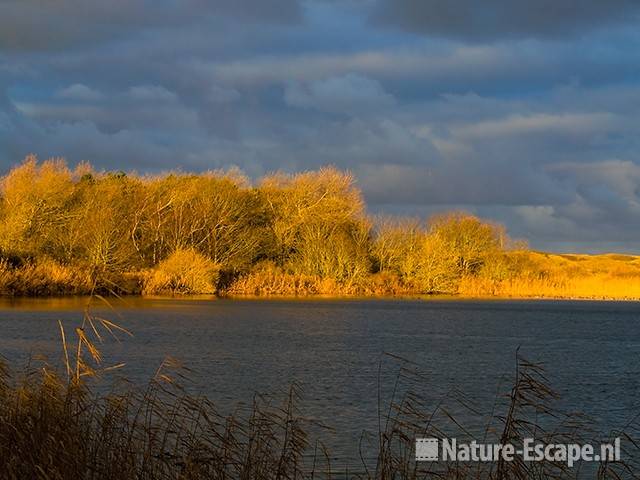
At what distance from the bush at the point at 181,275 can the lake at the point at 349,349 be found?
461 centimetres

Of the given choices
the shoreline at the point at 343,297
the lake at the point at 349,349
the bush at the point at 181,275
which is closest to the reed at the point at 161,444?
the lake at the point at 349,349

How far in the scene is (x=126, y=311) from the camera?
39.2m

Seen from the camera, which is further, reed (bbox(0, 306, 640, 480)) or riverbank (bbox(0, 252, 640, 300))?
riverbank (bbox(0, 252, 640, 300))

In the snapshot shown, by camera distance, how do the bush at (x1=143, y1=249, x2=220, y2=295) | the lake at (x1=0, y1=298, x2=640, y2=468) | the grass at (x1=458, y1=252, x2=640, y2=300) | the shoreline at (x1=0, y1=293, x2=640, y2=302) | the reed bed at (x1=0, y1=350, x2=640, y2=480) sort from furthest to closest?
the grass at (x1=458, y1=252, x2=640, y2=300), the bush at (x1=143, y1=249, x2=220, y2=295), the shoreline at (x1=0, y1=293, x2=640, y2=302), the lake at (x1=0, y1=298, x2=640, y2=468), the reed bed at (x1=0, y1=350, x2=640, y2=480)

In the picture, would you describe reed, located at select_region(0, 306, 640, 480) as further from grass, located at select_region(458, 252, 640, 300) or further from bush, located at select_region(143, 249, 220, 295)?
grass, located at select_region(458, 252, 640, 300)

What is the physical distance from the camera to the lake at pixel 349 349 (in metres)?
17.8

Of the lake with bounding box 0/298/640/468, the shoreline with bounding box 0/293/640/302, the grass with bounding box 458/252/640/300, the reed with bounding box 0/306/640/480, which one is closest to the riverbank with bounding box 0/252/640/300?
the grass with bounding box 458/252/640/300

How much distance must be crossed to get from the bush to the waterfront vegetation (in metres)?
0.07

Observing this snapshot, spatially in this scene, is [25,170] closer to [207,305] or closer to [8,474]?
[207,305]

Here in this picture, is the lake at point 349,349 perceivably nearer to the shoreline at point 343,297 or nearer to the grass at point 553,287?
the shoreline at point 343,297

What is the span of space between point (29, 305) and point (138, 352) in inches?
758

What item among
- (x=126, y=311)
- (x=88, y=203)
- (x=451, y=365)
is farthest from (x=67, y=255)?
(x=451, y=365)

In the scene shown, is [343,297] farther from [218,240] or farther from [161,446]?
[161,446]

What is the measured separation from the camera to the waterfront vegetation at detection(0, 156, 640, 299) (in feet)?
168
